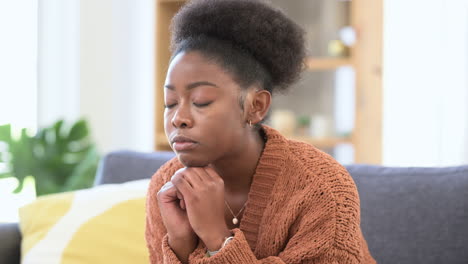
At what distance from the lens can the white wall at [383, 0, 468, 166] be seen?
7.87 feet

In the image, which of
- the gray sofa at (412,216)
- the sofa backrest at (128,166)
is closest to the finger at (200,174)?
the gray sofa at (412,216)

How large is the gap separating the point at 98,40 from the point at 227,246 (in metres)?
2.71

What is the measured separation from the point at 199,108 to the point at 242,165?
0.69 ft

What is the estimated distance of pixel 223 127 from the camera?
1.07m

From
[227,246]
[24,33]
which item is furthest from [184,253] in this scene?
[24,33]

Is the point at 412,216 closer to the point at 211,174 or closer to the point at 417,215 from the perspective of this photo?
the point at 417,215

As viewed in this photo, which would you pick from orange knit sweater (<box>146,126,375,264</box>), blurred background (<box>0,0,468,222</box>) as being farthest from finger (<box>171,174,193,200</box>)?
blurred background (<box>0,0,468,222</box>)

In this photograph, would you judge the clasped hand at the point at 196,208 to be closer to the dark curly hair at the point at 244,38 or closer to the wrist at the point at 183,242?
the wrist at the point at 183,242

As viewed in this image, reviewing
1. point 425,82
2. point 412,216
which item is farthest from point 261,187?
point 425,82

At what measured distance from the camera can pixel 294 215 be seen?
110 centimetres

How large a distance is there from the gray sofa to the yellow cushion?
0.10m

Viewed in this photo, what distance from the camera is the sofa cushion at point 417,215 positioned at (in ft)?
4.76

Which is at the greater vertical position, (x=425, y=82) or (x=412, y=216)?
(x=425, y=82)

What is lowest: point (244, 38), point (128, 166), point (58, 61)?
point (128, 166)
